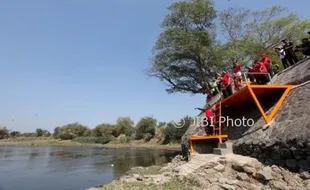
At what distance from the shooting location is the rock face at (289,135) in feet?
30.0

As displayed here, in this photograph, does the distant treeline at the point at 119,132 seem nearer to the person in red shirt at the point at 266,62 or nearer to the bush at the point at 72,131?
the bush at the point at 72,131

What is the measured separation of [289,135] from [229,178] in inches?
95.4

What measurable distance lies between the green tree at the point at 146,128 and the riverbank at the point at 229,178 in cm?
5411

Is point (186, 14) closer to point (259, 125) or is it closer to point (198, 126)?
point (198, 126)

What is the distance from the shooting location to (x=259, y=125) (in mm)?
12219

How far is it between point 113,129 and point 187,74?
52.9 metres

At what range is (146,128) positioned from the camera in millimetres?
66062

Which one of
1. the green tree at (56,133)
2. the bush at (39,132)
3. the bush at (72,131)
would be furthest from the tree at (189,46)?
the bush at (39,132)

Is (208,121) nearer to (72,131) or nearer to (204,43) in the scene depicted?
(204,43)

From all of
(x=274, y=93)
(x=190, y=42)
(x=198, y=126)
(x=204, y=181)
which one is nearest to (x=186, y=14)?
(x=190, y=42)

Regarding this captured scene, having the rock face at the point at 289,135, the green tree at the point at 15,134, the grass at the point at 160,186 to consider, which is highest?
the green tree at the point at 15,134

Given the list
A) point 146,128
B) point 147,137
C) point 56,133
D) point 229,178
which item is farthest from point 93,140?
point 229,178

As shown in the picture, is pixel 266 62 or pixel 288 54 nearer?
pixel 266 62

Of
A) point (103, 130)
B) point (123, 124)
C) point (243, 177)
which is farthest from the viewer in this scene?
point (103, 130)
